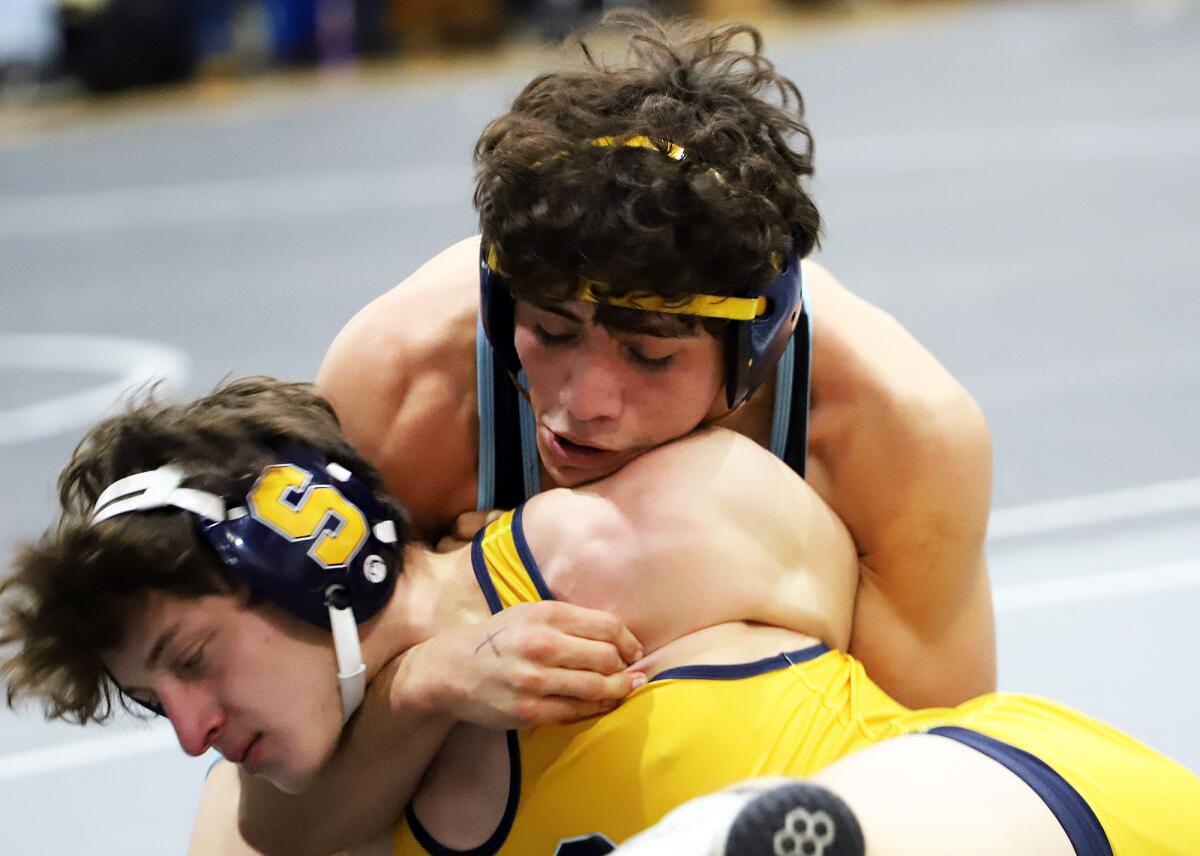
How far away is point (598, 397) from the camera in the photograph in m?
2.12

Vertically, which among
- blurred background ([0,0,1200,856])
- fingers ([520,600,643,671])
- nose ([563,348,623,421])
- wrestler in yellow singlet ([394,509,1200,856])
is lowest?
blurred background ([0,0,1200,856])

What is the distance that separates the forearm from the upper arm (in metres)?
0.78

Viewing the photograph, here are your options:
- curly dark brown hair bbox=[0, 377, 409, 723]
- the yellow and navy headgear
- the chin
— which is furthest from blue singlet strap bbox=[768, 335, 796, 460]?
the chin

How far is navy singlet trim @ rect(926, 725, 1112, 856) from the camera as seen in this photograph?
6.29ft

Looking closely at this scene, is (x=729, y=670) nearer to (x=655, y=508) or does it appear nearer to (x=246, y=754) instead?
(x=655, y=508)

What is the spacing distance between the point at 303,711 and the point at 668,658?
471mm

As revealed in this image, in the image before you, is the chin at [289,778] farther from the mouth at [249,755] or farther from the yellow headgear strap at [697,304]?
the yellow headgear strap at [697,304]

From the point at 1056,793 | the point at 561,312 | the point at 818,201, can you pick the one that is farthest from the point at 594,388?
the point at 818,201

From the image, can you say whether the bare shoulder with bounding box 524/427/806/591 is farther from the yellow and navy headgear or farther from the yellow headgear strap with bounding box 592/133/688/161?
the yellow headgear strap with bounding box 592/133/688/161

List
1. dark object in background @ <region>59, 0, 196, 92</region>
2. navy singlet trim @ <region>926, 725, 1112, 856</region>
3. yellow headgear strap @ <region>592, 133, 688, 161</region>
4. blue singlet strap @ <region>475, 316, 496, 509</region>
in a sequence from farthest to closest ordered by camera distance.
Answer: dark object in background @ <region>59, 0, 196, 92</region> < blue singlet strap @ <region>475, 316, 496, 509</region> < yellow headgear strap @ <region>592, 133, 688, 161</region> < navy singlet trim @ <region>926, 725, 1112, 856</region>

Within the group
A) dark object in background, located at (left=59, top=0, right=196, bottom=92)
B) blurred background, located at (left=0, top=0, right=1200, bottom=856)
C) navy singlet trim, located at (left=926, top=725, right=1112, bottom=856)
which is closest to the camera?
navy singlet trim, located at (left=926, top=725, right=1112, bottom=856)

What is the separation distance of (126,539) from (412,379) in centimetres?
62

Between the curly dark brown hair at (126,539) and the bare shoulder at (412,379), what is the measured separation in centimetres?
24

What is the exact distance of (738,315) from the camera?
7.13 feet
